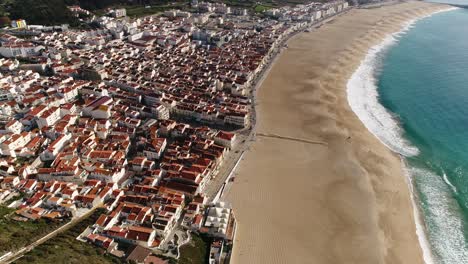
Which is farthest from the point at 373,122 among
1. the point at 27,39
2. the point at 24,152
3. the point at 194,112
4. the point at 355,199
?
the point at 27,39

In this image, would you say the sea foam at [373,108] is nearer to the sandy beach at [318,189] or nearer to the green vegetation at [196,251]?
the sandy beach at [318,189]

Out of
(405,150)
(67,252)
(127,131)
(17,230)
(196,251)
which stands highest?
(127,131)

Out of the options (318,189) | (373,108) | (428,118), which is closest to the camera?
(318,189)

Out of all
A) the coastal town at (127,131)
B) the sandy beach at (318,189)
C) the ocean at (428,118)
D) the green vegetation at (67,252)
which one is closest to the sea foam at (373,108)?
the ocean at (428,118)

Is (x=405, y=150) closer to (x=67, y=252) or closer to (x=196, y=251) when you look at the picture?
(x=196, y=251)

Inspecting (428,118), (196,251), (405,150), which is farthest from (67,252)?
(428,118)

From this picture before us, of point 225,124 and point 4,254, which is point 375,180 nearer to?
point 225,124

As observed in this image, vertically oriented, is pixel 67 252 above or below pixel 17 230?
below
